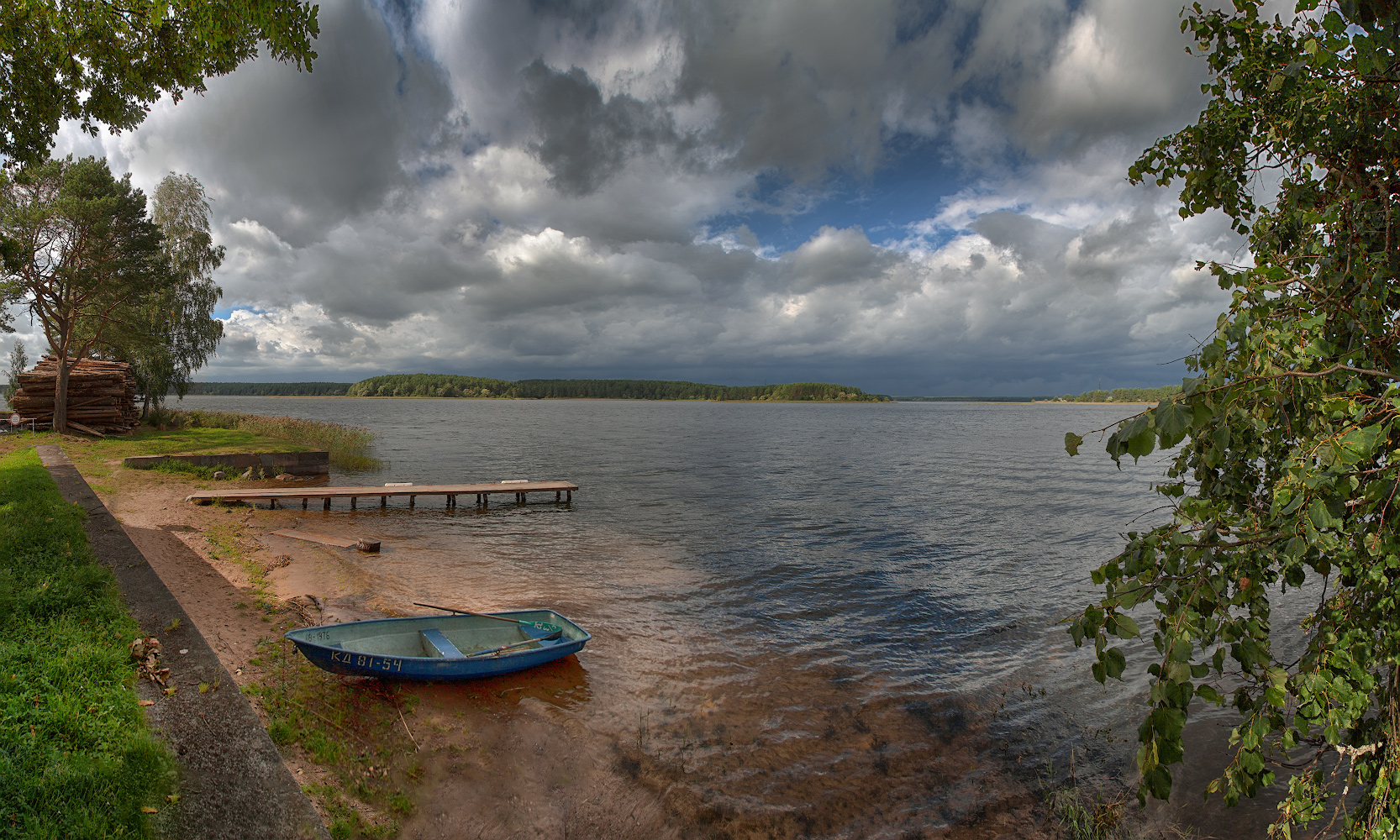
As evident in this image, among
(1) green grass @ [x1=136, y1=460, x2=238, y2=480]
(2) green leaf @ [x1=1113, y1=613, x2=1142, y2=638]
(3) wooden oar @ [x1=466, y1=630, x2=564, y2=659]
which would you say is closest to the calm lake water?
(3) wooden oar @ [x1=466, y1=630, x2=564, y2=659]

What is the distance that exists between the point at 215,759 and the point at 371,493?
21.9 m

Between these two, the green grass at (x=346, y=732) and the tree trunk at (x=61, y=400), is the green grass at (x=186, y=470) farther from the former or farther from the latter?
the green grass at (x=346, y=732)

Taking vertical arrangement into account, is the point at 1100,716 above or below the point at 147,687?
below

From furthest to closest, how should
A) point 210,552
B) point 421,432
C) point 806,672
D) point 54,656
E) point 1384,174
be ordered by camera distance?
point 421,432 → point 210,552 → point 806,672 → point 54,656 → point 1384,174

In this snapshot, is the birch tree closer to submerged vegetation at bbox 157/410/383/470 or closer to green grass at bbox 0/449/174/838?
submerged vegetation at bbox 157/410/383/470

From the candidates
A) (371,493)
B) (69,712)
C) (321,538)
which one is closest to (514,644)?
(69,712)

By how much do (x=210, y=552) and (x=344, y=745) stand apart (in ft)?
37.6

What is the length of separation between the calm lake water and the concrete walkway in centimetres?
423

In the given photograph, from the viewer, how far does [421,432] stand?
68625mm

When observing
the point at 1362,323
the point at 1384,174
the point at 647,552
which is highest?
the point at 1384,174

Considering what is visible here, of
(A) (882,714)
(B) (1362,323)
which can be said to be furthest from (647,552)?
(B) (1362,323)

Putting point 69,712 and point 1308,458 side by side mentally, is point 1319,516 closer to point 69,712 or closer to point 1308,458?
point 1308,458

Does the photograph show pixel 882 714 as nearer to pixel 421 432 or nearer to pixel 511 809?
pixel 511 809

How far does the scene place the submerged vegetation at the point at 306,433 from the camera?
125 ft
